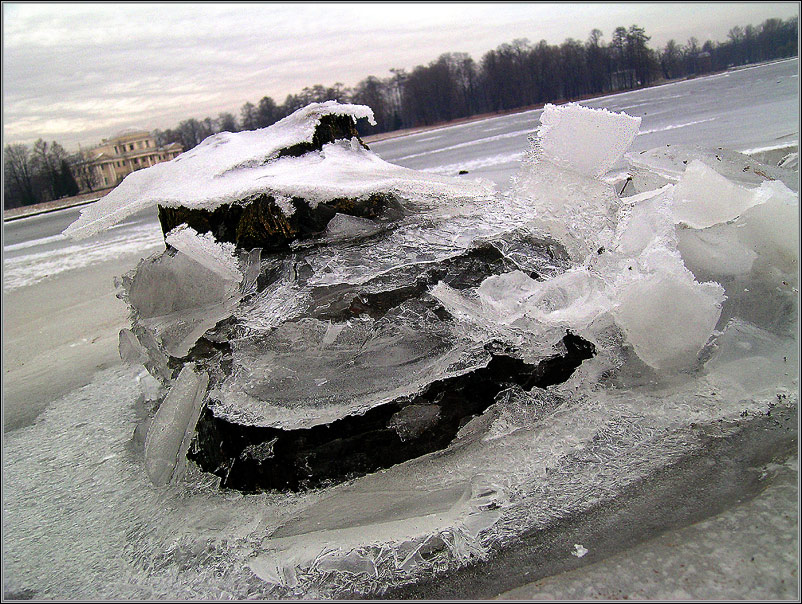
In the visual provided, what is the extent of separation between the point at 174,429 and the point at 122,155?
1308cm

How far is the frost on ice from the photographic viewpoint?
1.69 m

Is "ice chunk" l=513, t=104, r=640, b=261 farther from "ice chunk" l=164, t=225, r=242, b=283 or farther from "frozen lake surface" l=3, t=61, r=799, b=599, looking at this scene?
"ice chunk" l=164, t=225, r=242, b=283

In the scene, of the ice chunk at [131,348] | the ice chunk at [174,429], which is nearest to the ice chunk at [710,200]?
the ice chunk at [174,429]

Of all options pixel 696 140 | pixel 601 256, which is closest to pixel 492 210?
pixel 601 256

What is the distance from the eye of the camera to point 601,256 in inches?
79.1

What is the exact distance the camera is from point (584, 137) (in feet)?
7.54

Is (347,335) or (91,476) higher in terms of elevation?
(347,335)

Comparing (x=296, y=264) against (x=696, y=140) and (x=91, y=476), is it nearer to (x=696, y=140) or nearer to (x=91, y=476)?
(x=91, y=476)

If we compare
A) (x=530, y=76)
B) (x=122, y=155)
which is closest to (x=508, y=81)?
(x=530, y=76)

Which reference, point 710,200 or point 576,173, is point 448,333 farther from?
point 710,200

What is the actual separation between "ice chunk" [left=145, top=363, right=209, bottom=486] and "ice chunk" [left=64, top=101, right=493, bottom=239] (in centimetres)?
73

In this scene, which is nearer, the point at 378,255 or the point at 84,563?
the point at 84,563

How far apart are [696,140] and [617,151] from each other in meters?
5.68

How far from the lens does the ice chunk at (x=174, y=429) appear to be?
74.2 inches
